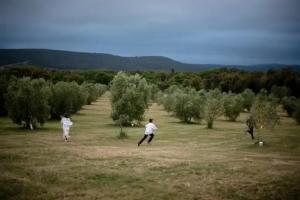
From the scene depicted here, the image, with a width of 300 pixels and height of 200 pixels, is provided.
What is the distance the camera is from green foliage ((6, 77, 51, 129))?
51094 millimetres

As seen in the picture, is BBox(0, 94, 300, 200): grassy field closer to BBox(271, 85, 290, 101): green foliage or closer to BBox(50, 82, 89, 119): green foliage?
BBox(50, 82, 89, 119): green foliage

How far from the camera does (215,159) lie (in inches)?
1085

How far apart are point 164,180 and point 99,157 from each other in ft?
24.4

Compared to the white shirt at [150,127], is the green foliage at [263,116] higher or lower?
higher

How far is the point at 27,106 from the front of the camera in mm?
51062

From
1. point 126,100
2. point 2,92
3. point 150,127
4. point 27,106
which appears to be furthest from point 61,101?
point 150,127

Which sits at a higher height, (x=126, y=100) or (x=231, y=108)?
(x=126, y=100)

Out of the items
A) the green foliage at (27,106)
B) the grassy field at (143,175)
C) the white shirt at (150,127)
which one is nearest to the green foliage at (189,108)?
the green foliage at (27,106)

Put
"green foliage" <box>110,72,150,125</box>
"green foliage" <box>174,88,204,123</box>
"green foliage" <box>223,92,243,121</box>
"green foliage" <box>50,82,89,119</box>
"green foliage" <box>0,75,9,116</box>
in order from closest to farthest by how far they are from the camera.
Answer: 1. "green foliage" <box>110,72,150,125</box>
2. "green foliage" <box>50,82,89,119</box>
3. "green foliage" <box>0,75,9,116</box>
4. "green foliage" <box>174,88,204,123</box>
5. "green foliage" <box>223,92,243,121</box>

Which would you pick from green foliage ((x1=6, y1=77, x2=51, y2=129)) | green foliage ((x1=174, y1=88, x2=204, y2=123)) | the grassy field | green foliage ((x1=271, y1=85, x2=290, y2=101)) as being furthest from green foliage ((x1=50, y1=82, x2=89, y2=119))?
green foliage ((x1=271, y1=85, x2=290, y2=101))

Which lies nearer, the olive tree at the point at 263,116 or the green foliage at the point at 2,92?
the olive tree at the point at 263,116

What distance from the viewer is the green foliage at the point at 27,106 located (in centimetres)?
5109

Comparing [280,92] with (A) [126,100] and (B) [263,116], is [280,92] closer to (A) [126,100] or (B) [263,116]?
(A) [126,100]

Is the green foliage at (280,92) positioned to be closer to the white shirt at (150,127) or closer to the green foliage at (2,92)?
the green foliage at (2,92)
